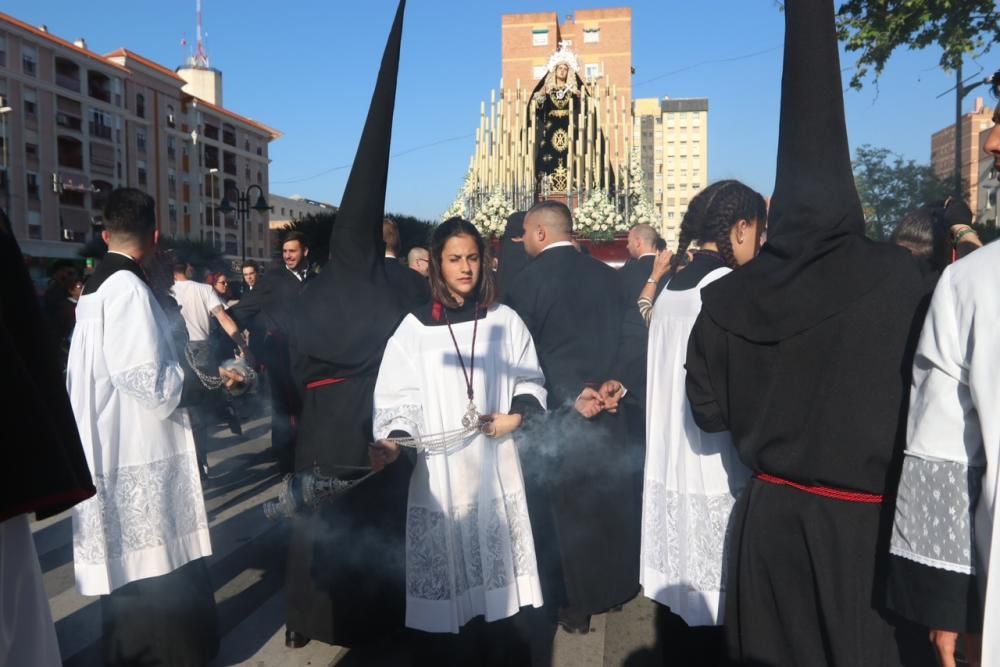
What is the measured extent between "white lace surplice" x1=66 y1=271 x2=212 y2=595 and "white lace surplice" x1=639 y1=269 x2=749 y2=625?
7.01 ft

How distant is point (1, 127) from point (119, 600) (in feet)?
170

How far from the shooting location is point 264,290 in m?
6.84

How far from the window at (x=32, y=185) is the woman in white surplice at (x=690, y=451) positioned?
177 feet

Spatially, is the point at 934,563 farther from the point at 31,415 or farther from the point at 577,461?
the point at 577,461

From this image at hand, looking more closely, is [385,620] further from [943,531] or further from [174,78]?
[174,78]

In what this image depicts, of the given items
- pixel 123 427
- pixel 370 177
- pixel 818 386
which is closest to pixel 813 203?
pixel 818 386

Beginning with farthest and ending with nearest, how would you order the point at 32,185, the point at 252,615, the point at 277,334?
the point at 32,185 → the point at 277,334 → the point at 252,615

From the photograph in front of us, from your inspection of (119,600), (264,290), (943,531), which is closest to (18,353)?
(119,600)

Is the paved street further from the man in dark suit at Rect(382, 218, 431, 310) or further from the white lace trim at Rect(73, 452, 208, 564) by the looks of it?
A: the man in dark suit at Rect(382, 218, 431, 310)

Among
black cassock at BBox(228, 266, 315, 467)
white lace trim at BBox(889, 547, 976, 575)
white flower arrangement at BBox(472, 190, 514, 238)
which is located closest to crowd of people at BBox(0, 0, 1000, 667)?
white lace trim at BBox(889, 547, 976, 575)

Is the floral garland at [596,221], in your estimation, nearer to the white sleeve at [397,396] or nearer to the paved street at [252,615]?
the paved street at [252,615]

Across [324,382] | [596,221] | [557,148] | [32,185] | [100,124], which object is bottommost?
[324,382]

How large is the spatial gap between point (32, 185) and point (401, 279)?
52.8m

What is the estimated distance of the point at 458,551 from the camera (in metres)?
3.42
